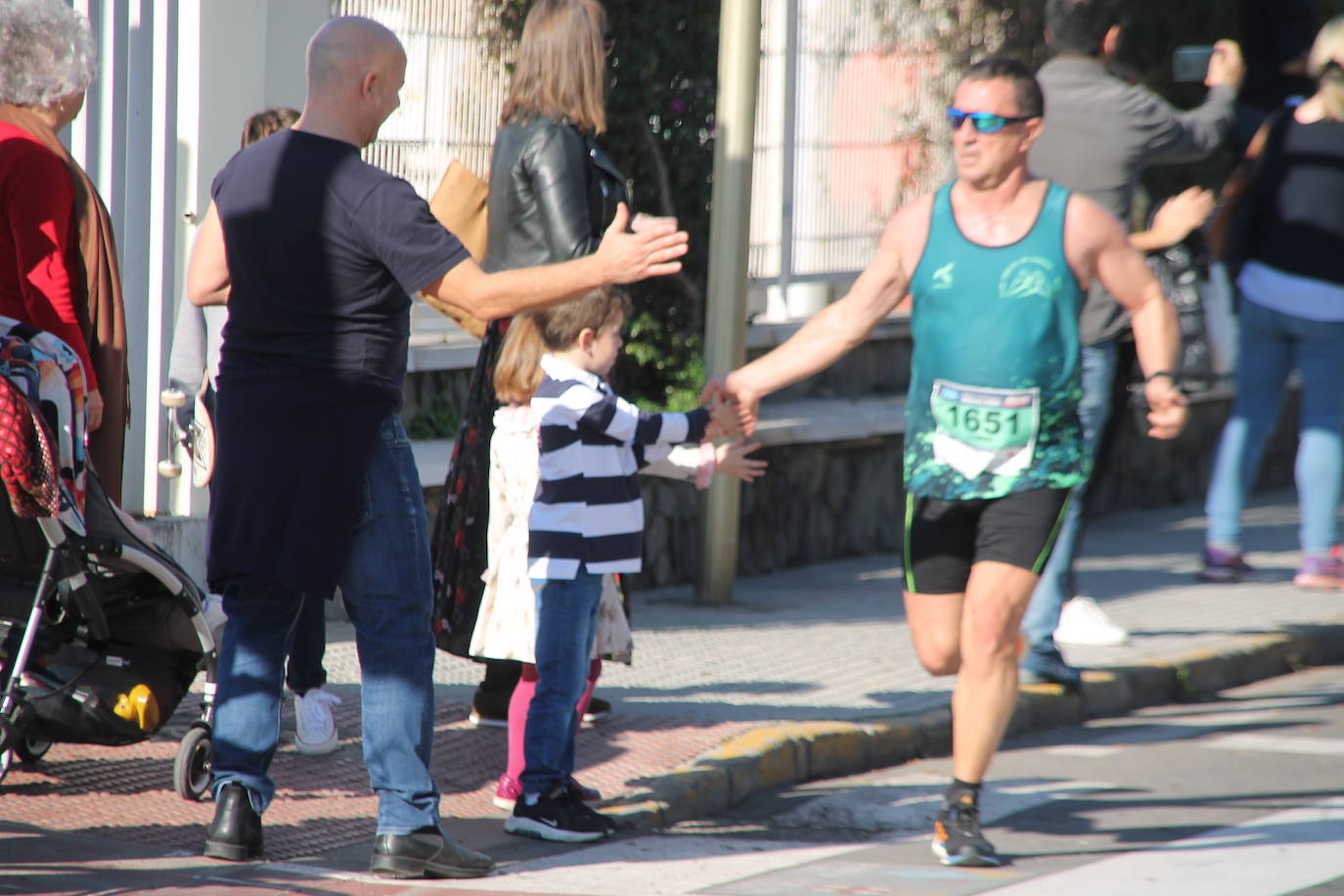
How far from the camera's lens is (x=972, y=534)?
5410 mm

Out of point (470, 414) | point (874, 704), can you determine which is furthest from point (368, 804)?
point (874, 704)

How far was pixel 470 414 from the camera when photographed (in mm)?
6234

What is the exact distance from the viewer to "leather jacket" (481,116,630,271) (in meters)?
6.00

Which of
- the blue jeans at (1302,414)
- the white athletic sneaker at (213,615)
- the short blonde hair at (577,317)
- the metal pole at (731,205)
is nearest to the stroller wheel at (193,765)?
the white athletic sneaker at (213,615)

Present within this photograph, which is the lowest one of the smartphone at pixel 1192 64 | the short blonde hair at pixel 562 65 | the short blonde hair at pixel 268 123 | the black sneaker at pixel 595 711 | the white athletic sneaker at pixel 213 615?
the black sneaker at pixel 595 711

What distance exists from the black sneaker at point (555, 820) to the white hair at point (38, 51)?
2.28 metres

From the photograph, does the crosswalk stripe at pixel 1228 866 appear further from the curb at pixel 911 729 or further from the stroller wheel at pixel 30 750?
the stroller wheel at pixel 30 750

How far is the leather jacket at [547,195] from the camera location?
19.7ft

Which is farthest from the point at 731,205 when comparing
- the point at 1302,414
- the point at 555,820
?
the point at 555,820

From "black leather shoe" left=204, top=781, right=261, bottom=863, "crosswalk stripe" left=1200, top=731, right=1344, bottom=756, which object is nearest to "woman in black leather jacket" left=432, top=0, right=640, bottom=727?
"black leather shoe" left=204, top=781, right=261, bottom=863

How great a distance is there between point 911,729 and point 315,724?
2050mm

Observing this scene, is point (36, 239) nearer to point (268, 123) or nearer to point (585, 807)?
point (268, 123)

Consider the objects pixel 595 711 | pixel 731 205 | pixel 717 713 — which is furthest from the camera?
pixel 731 205

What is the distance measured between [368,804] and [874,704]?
2.19 meters
